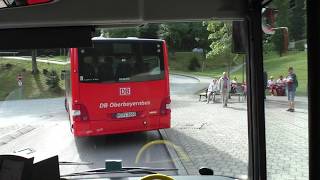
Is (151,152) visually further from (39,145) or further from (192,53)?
(192,53)

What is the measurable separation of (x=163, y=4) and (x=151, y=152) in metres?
2.44

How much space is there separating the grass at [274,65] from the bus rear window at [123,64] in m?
5.49

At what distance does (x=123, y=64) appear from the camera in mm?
10320

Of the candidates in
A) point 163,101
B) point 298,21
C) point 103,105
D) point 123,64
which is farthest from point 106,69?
point 298,21

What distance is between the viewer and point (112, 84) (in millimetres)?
10438

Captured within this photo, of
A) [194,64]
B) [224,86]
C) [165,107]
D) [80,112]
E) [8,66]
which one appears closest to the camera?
[8,66]

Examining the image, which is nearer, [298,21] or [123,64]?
[298,21]

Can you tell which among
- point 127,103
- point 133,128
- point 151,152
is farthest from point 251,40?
point 127,103

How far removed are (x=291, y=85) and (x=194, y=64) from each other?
6.68ft

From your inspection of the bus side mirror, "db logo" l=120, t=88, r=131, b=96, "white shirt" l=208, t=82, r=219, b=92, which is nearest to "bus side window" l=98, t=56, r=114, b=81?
"db logo" l=120, t=88, r=131, b=96

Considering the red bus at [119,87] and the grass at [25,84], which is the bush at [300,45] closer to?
the grass at [25,84]

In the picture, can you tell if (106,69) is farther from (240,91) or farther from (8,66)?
(240,91)

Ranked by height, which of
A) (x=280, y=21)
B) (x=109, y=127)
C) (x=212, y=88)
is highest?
(x=280, y=21)

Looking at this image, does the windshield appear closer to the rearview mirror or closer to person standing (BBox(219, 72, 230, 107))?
person standing (BBox(219, 72, 230, 107))
